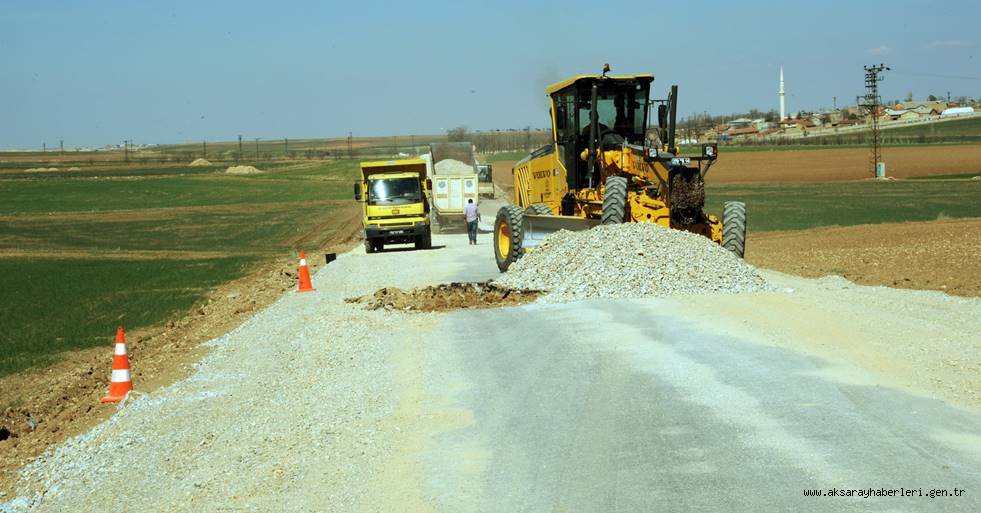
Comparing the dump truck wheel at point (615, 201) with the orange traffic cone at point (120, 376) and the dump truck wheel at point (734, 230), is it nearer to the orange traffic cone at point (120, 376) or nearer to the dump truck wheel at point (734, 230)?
the dump truck wheel at point (734, 230)

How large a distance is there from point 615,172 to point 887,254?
793 cm

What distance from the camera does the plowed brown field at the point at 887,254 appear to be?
62.6 feet

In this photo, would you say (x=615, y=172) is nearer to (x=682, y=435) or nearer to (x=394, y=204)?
(x=682, y=435)

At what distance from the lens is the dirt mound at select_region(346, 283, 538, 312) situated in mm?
16750

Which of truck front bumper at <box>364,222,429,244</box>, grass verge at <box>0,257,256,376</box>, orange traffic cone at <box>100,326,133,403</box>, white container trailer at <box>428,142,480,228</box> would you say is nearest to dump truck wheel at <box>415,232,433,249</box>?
truck front bumper at <box>364,222,429,244</box>

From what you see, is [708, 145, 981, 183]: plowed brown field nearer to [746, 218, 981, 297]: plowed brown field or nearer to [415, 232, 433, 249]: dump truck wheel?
[746, 218, 981, 297]: plowed brown field

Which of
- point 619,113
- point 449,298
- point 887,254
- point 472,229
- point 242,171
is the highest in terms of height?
point 242,171

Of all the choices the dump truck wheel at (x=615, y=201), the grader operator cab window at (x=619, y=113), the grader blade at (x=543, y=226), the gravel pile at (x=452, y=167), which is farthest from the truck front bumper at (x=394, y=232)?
the dump truck wheel at (x=615, y=201)

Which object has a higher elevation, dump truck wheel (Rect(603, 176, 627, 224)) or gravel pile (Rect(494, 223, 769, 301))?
dump truck wheel (Rect(603, 176, 627, 224))

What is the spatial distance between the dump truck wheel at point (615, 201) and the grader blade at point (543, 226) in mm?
818

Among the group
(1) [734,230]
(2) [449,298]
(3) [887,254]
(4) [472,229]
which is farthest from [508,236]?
(4) [472,229]

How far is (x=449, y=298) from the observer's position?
56.6ft

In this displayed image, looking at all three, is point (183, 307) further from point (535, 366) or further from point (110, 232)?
point (110, 232)

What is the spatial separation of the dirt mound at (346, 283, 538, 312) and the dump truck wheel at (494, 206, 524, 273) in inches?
134
